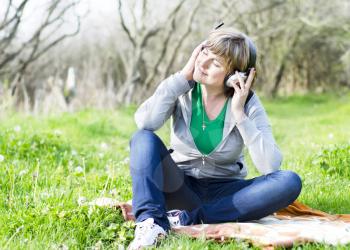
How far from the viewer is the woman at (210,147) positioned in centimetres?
369

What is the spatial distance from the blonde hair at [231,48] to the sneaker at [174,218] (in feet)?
3.02

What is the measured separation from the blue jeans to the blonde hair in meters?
0.64

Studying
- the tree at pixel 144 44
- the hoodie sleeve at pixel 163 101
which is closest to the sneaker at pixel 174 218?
the hoodie sleeve at pixel 163 101

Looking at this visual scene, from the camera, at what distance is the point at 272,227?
3.65 meters

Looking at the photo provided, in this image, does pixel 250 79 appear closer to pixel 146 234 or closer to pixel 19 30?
pixel 146 234

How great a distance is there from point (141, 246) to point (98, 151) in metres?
3.92

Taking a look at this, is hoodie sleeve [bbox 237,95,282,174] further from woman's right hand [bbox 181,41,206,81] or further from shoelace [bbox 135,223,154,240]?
shoelace [bbox 135,223,154,240]

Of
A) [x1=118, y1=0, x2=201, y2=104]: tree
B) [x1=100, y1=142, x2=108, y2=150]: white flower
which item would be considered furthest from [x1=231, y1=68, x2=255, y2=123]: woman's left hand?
[x1=118, y1=0, x2=201, y2=104]: tree

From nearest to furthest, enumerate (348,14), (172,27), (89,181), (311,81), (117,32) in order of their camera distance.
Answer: (89,181) < (172,27) < (117,32) < (348,14) < (311,81)

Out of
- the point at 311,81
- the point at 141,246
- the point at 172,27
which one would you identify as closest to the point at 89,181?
the point at 141,246

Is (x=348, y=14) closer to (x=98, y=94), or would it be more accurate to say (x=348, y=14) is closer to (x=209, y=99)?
(x=98, y=94)

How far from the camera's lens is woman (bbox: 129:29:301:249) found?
3.69 metres

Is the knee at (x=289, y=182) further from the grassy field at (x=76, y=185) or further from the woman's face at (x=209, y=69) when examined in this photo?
the woman's face at (x=209, y=69)

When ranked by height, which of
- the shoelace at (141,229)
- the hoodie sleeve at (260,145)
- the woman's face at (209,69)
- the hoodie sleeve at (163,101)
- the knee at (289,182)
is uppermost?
the woman's face at (209,69)
